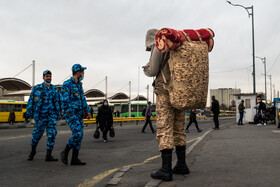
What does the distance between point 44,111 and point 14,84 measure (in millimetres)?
36907

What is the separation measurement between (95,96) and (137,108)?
13507 millimetres

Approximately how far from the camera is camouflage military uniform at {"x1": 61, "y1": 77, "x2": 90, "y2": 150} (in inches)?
207

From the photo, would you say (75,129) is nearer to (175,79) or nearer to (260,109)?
(175,79)

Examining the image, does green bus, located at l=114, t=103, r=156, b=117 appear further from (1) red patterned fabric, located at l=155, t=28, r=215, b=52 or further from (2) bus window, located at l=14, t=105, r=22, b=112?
(1) red patterned fabric, located at l=155, t=28, r=215, b=52

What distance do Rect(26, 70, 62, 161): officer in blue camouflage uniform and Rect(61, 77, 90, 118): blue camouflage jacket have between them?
937 millimetres

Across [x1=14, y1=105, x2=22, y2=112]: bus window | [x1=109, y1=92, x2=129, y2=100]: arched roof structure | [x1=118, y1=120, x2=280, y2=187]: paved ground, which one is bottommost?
[x1=118, y1=120, x2=280, y2=187]: paved ground

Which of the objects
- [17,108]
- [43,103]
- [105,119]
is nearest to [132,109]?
[17,108]

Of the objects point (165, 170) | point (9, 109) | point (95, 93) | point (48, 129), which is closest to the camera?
point (165, 170)

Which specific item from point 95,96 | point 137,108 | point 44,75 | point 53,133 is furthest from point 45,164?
point 95,96

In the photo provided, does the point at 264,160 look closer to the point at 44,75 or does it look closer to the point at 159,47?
the point at 159,47

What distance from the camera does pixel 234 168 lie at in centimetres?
412

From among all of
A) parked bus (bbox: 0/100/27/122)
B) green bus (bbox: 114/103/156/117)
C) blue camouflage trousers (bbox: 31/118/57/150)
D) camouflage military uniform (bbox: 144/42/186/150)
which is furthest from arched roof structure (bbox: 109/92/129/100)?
camouflage military uniform (bbox: 144/42/186/150)

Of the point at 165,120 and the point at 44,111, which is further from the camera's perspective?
the point at 44,111

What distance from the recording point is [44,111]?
6.10m
